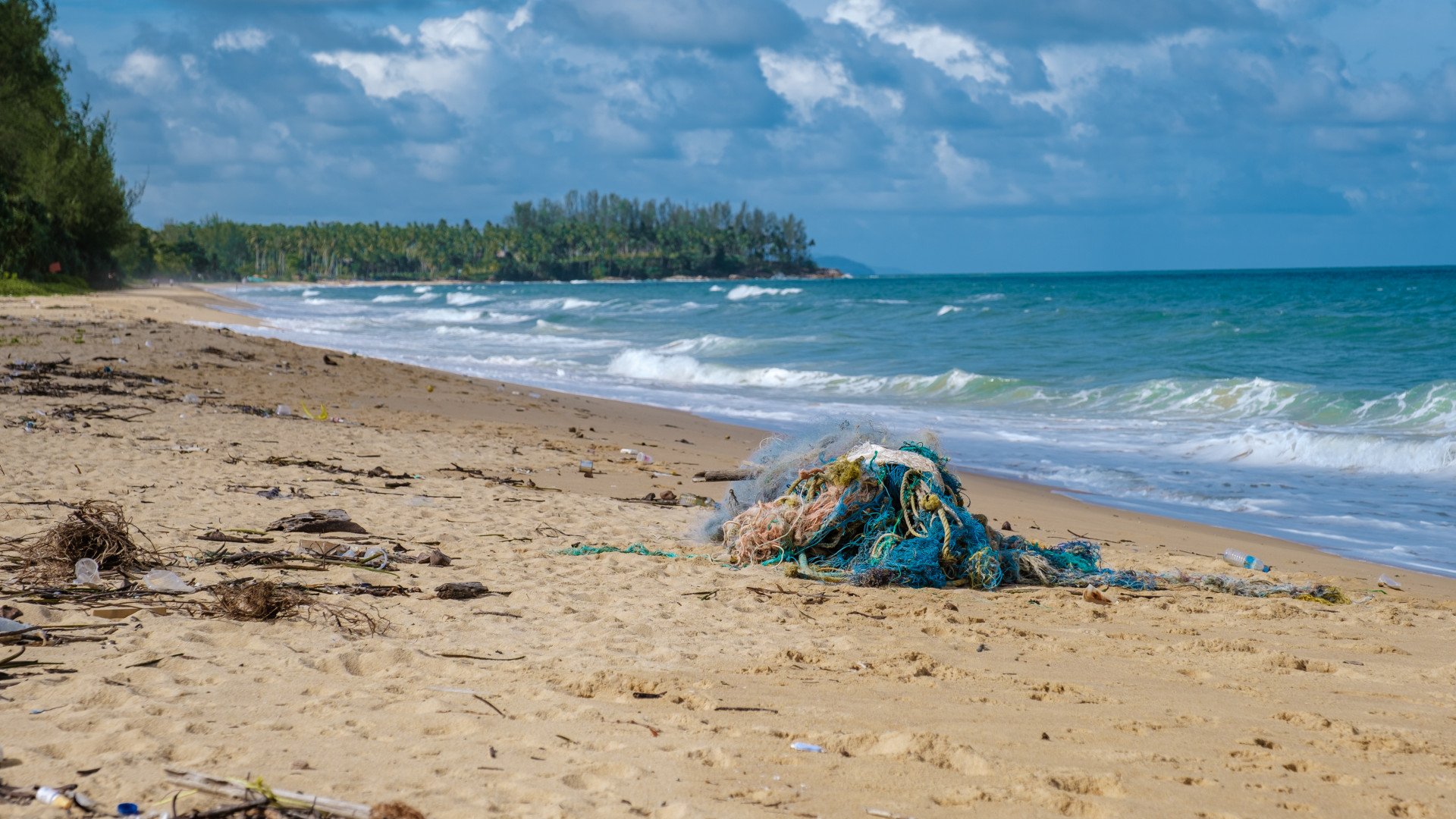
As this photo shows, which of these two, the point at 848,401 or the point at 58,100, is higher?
the point at 58,100

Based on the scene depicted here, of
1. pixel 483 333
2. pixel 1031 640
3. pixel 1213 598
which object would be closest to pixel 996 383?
pixel 1213 598

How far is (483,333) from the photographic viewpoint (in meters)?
30.9

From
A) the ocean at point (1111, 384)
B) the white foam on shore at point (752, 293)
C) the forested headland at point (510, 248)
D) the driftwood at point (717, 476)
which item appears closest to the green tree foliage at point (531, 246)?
the forested headland at point (510, 248)

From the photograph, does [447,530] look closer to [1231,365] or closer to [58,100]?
[1231,365]

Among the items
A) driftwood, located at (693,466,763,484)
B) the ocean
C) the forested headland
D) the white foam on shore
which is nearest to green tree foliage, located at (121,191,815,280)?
the forested headland

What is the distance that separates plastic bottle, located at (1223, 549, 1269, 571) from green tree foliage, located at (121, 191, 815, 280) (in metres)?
129

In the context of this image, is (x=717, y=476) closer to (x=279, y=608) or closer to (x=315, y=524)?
(x=315, y=524)

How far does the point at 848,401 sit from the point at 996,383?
3.16 metres

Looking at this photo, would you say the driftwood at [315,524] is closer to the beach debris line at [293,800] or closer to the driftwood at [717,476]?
the beach debris line at [293,800]

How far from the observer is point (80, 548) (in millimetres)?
3957

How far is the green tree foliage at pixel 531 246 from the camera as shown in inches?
5094

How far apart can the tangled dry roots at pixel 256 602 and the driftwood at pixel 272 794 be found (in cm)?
148

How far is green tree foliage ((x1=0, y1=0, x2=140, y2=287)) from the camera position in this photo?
2961 cm

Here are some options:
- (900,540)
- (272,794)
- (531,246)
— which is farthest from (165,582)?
(531,246)
